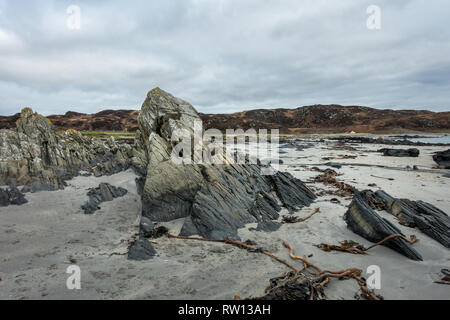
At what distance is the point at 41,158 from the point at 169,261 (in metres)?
12.4

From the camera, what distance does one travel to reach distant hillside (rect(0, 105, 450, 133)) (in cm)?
6956

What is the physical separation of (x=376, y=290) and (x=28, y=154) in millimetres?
16033

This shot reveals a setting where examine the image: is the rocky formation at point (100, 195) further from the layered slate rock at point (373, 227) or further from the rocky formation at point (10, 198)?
the layered slate rock at point (373, 227)

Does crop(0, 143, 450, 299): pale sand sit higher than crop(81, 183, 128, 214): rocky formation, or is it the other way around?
crop(81, 183, 128, 214): rocky formation

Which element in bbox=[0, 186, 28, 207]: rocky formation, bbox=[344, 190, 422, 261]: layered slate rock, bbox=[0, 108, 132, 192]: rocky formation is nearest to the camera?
bbox=[344, 190, 422, 261]: layered slate rock

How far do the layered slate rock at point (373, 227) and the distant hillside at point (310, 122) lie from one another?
72.1 metres

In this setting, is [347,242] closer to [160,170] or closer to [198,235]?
[198,235]

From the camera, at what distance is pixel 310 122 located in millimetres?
89562

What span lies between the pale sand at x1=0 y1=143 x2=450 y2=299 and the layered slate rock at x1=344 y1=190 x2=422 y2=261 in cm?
19

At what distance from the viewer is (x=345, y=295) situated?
147 inches

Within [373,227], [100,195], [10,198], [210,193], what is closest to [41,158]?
[10,198]

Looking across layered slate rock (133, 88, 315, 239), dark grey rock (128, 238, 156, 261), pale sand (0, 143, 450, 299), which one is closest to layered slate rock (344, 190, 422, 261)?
pale sand (0, 143, 450, 299)

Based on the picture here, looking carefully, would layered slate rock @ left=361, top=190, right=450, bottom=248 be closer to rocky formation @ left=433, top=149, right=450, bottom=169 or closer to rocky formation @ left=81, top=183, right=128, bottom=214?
rocky formation @ left=81, top=183, right=128, bottom=214
